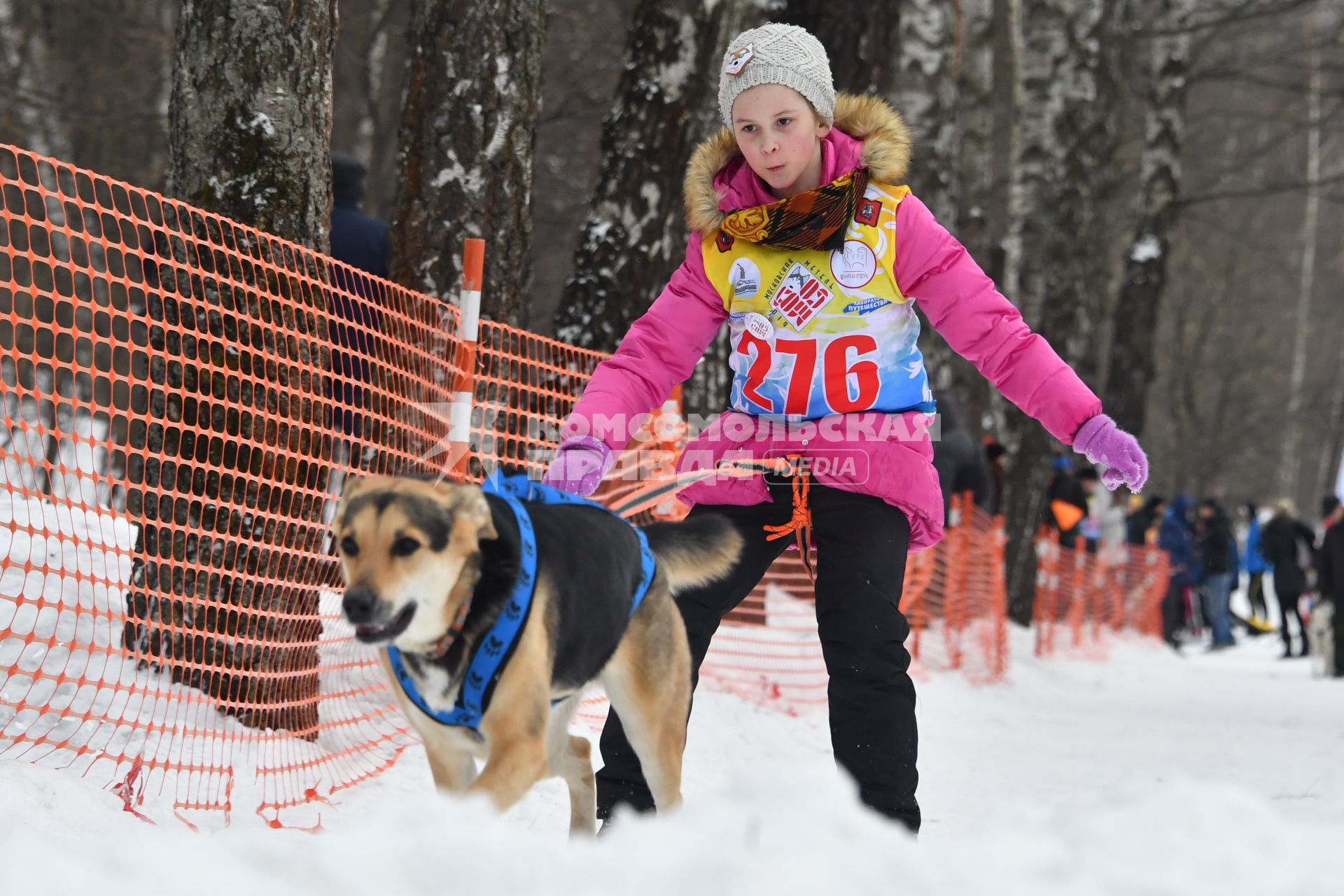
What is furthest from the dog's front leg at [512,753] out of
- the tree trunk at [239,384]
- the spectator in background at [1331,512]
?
the spectator in background at [1331,512]

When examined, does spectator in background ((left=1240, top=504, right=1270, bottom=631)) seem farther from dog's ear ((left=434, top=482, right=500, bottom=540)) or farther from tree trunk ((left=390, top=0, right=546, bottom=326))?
dog's ear ((left=434, top=482, right=500, bottom=540))

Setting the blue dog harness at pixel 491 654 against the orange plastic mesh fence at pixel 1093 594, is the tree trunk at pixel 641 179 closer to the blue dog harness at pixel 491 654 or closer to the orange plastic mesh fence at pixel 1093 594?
the blue dog harness at pixel 491 654

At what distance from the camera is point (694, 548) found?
3287 mm

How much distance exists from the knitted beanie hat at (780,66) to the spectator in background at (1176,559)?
58.7 ft

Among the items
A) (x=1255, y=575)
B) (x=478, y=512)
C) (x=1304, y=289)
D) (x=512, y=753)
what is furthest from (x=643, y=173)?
(x=1304, y=289)

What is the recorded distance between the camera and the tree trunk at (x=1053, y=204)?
1470 centimetres

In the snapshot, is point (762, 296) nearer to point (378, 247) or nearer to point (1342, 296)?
point (378, 247)

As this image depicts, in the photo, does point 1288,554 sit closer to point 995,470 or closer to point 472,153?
point 995,470

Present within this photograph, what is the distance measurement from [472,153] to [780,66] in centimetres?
310

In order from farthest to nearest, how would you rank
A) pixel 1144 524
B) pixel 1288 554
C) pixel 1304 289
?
1. pixel 1304 289
2. pixel 1144 524
3. pixel 1288 554

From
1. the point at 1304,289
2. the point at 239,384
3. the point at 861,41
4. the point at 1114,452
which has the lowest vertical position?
the point at 1114,452

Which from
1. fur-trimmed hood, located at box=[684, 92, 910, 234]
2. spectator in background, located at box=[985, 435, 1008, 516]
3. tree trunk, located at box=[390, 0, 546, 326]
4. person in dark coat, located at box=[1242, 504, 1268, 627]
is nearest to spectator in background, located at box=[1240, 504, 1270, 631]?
person in dark coat, located at box=[1242, 504, 1268, 627]

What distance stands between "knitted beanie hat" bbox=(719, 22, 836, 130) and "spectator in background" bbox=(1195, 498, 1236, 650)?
19.0 meters

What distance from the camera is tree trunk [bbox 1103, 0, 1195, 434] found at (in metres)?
16.3
